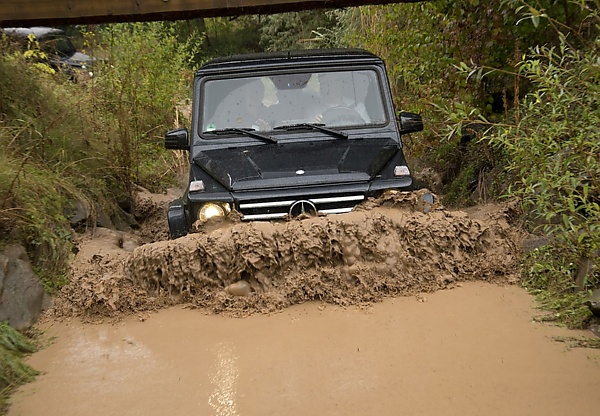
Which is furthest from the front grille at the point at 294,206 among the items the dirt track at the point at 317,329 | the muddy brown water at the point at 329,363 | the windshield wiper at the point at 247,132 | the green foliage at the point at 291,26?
the green foliage at the point at 291,26

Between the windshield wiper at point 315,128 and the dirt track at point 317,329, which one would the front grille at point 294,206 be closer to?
the dirt track at point 317,329

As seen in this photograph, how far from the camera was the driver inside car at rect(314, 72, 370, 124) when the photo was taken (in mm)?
5211

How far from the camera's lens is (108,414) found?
317 cm

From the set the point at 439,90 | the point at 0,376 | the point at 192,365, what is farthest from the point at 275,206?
the point at 439,90

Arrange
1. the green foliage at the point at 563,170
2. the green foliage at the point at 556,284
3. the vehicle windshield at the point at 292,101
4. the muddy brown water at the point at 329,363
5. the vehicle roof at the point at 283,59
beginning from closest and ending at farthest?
the muddy brown water at the point at 329,363
the green foliage at the point at 563,170
the green foliage at the point at 556,284
the vehicle windshield at the point at 292,101
the vehicle roof at the point at 283,59

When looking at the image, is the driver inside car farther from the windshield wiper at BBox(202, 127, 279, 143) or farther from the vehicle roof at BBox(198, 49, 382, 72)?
the windshield wiper at BBox(202, 127, 279, 143)

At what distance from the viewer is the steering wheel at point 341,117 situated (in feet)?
16.9

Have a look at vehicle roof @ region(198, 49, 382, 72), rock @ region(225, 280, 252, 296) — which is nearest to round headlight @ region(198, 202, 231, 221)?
rock @ region(225, 280, 252, 296)

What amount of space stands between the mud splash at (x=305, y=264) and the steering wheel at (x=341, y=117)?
3.27ft

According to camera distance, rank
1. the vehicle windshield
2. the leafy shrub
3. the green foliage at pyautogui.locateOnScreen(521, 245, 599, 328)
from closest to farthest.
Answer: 1. the green foliage at pyautogui.locateOnScreen(521, 245, 599, 328)
2. the vehicle windshield
3. the leafy shrub

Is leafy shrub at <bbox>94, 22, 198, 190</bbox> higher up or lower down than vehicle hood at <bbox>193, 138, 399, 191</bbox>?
higher up

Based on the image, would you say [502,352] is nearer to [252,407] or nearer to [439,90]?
[252,407]

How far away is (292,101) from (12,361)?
272cm

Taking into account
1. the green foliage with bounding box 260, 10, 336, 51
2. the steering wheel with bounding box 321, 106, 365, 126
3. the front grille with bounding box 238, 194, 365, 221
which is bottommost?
the front grille with bounding box 238, 194, 365, 221
